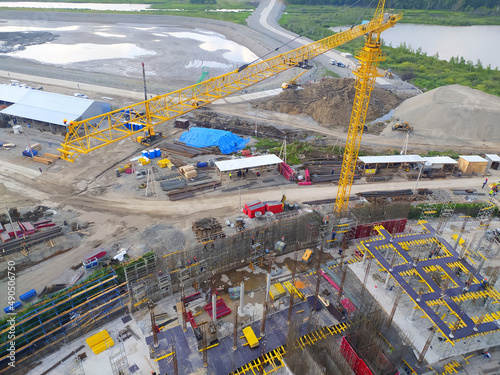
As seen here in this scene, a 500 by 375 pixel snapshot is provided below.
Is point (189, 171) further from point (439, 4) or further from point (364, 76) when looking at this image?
point (439, 4)

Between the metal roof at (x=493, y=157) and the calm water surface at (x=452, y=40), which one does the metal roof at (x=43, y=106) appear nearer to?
the metal roof at (x=493, y=157)

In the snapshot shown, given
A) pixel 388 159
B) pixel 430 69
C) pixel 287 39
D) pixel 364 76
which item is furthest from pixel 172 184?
pixel 287 39

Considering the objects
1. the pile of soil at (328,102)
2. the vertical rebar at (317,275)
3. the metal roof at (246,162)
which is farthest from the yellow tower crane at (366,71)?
the pile of soil at (328,102)

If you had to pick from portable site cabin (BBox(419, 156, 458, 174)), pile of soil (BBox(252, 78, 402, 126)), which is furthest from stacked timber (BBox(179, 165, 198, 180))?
portable site cabin (BBox(419, 156, 458, 174))

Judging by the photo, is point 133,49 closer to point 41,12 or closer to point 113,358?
point 41,12

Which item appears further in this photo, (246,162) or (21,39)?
(21,39)

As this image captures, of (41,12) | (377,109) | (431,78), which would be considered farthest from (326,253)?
(41,12)
